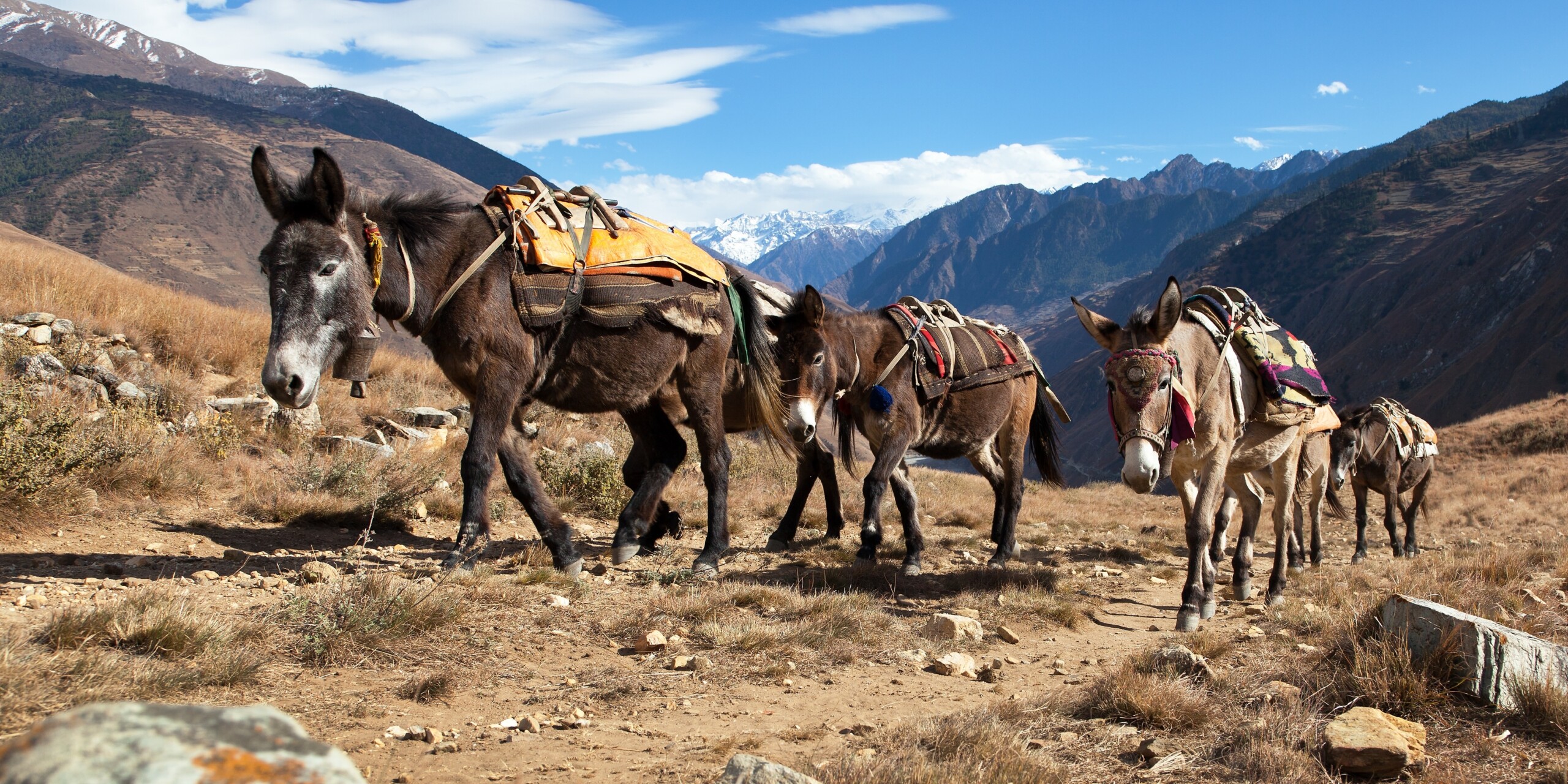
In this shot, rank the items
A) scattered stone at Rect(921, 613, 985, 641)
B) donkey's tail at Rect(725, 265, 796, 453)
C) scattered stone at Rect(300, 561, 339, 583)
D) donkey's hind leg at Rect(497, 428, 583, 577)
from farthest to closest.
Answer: donkey's tail at Rect(725, 265, 796, 453) → donkey's hind leg at Rect(497, 428, 583, 577) → scattered stone at Rect(921, 613, 985, 641) → scattered stone at Rect(300, 561, 339, 583)

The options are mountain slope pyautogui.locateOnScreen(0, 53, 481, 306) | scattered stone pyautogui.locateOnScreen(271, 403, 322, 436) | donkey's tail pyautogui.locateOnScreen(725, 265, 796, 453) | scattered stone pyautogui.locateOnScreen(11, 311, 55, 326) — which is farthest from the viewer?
mountain slope pyautogui.locateOnScreen(0, 53, 481, 306)

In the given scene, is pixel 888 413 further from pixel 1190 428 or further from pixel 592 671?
pixel 592 671

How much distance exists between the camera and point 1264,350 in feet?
23.1

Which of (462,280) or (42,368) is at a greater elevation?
(462,280)

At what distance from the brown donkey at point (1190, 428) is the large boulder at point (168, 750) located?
16.0 ft

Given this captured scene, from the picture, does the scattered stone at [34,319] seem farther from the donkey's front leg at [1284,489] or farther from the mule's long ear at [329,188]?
the donkey's front leg at [1284,489]

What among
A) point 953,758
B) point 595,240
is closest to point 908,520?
point 595,240

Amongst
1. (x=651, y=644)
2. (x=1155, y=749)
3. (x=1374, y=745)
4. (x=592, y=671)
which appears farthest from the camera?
(x=651, y=644)

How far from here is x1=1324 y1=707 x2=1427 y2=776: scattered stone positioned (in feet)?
10.3

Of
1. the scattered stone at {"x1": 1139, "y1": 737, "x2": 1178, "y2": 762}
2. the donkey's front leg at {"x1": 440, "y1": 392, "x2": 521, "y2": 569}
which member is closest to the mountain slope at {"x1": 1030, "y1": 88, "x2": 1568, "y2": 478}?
the scattered stone at {"x1": 1139, "y1": 737, "x2": 1178, "y2": 762}

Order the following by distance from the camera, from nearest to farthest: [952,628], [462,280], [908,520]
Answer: [462,280]
[952,628]
[908,520]

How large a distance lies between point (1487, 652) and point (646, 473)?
16.7ft

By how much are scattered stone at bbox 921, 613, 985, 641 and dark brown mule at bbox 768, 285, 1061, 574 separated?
174cm

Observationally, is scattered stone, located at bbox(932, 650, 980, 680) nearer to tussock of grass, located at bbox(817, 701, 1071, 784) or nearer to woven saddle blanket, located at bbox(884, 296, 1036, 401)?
tussock of grass, located at bbox(817, 701, 1071, 784)
